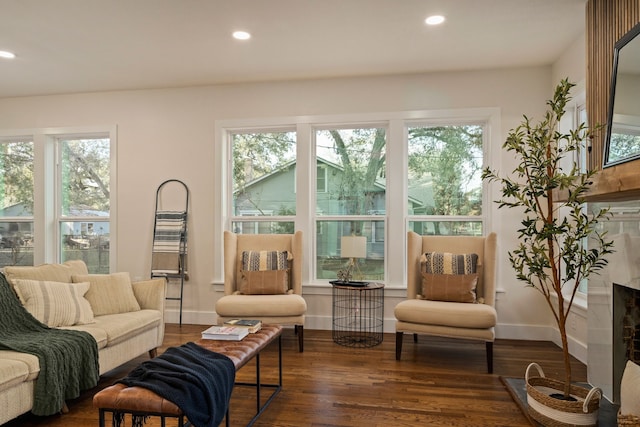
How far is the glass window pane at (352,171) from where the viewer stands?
185 inches

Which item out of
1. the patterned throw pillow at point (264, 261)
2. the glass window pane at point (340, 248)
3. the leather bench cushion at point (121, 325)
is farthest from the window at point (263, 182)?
the leather bench cushion at point (121, 325)

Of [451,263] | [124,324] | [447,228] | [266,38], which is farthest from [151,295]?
[447,228]

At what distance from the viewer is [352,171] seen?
477cm

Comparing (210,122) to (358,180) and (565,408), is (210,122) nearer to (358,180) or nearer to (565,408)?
(358,180)

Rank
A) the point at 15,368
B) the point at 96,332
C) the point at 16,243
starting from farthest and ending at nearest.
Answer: the point at 16,243
the point at 96,332
the point at 15,368

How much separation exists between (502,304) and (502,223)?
827mm

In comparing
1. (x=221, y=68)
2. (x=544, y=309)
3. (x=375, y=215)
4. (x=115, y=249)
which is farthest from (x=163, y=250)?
(x=544, y=309)

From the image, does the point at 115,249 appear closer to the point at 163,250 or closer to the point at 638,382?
the point at 163,250

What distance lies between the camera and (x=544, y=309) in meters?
4.24

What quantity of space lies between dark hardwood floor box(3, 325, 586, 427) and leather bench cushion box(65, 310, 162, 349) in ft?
1.22

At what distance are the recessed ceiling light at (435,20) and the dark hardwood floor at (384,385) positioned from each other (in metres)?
2.75

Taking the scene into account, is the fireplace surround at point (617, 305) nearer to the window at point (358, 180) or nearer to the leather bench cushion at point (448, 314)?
the leather bench cushion at point (448, 314)

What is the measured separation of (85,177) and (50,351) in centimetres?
342

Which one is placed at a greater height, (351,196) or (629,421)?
(351,196)
